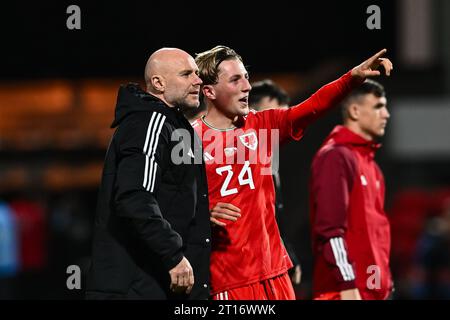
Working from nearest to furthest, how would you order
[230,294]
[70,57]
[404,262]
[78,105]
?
1. [230,294]
2. [404,262]
3. [70,57]
4. [78,105]

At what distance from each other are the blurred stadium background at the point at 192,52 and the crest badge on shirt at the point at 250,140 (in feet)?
20.5

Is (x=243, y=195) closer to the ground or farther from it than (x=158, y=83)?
closer to the ground

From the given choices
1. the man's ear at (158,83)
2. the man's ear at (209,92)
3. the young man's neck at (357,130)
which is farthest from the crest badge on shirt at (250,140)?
the young man's neck at (357,130)

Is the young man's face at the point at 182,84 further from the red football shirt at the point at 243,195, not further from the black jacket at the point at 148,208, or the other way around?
the red football shirt at the point at 243,195

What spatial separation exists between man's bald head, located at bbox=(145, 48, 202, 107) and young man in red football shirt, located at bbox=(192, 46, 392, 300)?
0.37 m

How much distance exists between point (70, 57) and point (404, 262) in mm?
7144

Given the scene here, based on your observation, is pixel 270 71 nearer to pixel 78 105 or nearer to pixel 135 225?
pixel 78 105

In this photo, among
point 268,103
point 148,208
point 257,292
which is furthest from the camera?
point 268,103

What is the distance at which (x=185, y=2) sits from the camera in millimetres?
15586

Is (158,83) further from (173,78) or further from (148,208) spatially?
(148,208)

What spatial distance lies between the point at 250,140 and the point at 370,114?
3.74 feet

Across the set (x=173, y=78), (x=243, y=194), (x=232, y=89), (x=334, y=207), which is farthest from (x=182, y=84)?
(x=334, y=207)

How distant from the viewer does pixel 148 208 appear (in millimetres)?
4051
